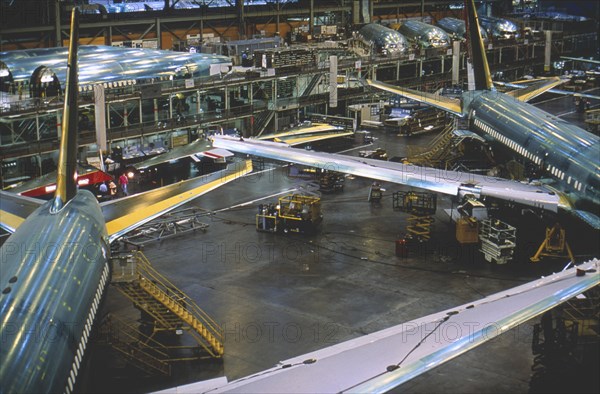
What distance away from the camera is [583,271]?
22.1 meters

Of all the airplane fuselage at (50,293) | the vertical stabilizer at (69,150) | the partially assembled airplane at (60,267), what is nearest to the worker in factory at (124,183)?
the partially assembled airplane at (60,267)

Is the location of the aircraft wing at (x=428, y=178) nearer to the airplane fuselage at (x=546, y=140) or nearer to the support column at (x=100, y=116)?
the airplane fuselage at (x=546, y=140)

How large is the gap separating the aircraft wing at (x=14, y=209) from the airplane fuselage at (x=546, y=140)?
72.4ft

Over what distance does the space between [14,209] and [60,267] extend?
322 inches

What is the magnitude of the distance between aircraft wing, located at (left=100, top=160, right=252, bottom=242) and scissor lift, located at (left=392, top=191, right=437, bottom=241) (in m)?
10.8

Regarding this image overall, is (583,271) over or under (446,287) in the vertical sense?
over

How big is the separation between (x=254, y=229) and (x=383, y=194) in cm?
971

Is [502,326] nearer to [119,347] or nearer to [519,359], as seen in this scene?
[519,359]

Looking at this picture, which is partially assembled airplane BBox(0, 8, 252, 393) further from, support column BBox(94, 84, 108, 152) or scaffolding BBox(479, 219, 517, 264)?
support column BBox(94, 84, 108, 152)

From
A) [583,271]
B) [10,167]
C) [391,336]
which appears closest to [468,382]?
[583,271]

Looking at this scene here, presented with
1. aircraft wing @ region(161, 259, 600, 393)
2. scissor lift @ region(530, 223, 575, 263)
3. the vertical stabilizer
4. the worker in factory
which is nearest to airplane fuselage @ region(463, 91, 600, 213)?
scissor lift @ region(530, 223, 575, 263)

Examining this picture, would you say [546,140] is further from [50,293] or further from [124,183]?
[50,293]

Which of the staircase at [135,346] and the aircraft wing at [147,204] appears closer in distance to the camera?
the staircase at [135,346]

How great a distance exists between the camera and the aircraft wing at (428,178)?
3481 centimetres
